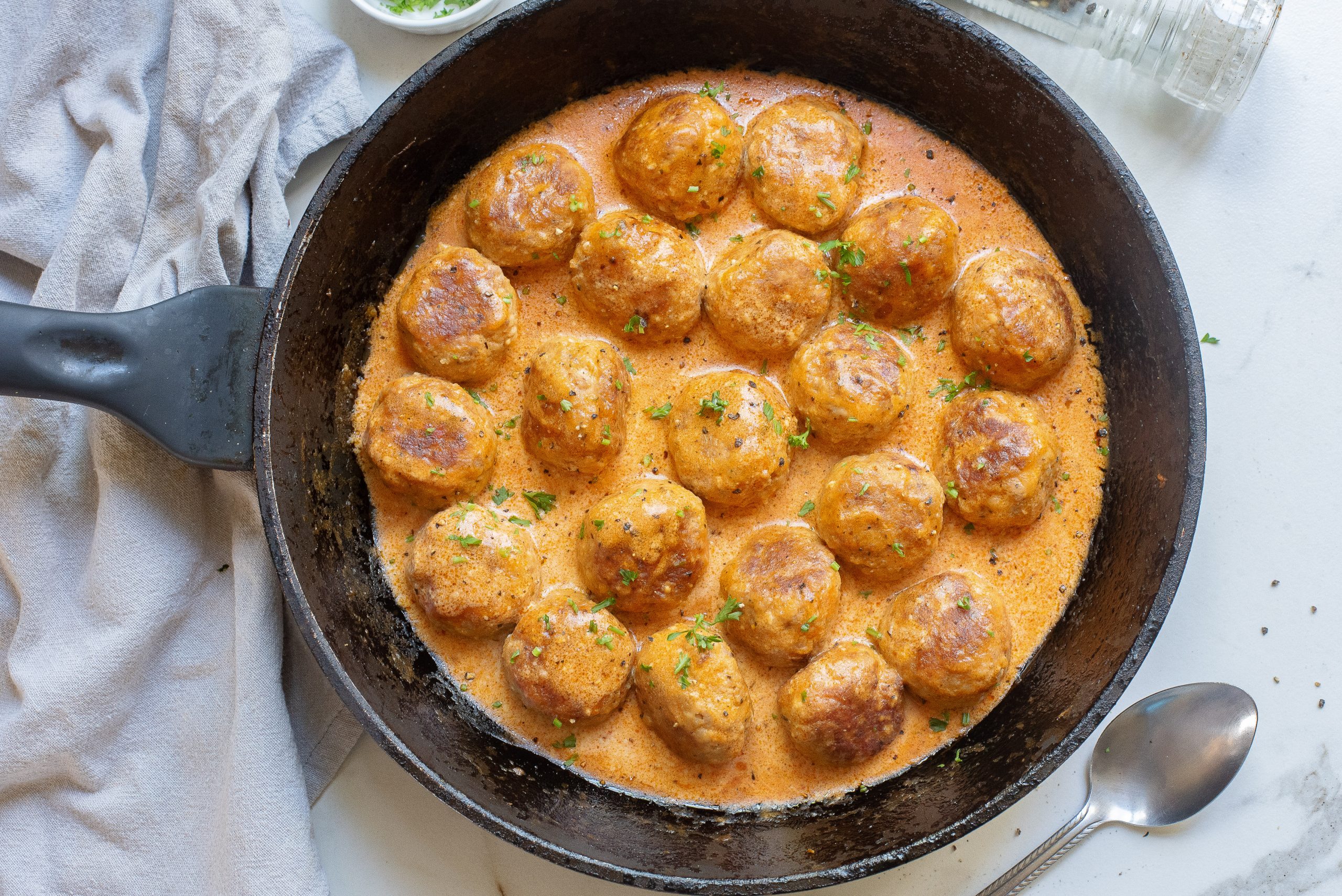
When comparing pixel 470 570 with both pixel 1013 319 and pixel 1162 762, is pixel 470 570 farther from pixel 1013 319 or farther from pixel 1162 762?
pixel 1162 762

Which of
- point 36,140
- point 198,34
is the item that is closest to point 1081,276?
point 198,34

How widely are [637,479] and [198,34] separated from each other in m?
1.80

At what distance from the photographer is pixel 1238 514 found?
3.08m

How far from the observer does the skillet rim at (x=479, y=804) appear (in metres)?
2.46

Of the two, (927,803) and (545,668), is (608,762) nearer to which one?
(545,668)

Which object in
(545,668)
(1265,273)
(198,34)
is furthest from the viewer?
(1265,273)

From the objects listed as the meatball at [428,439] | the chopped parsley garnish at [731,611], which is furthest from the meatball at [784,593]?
the meatball at [428,439]

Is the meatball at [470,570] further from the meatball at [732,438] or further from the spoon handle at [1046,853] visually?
the spoon handle at [1046,853]

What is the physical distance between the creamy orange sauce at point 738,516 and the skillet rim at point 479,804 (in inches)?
14.5

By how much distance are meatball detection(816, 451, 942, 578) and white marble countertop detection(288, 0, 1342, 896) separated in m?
0.96

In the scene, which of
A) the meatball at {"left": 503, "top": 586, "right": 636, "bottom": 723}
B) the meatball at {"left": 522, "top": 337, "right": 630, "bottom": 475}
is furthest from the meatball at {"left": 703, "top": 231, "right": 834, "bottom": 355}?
the meatball at {"left": 503, "top": 586, "right": 636, "bottom": 723}

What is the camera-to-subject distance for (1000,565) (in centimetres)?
289

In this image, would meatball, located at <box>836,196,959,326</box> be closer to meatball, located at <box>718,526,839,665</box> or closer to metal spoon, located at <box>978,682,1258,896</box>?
meatball, located at <box>718,526,839,665</box>

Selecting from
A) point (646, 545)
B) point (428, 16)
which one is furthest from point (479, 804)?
point (428, 16)
